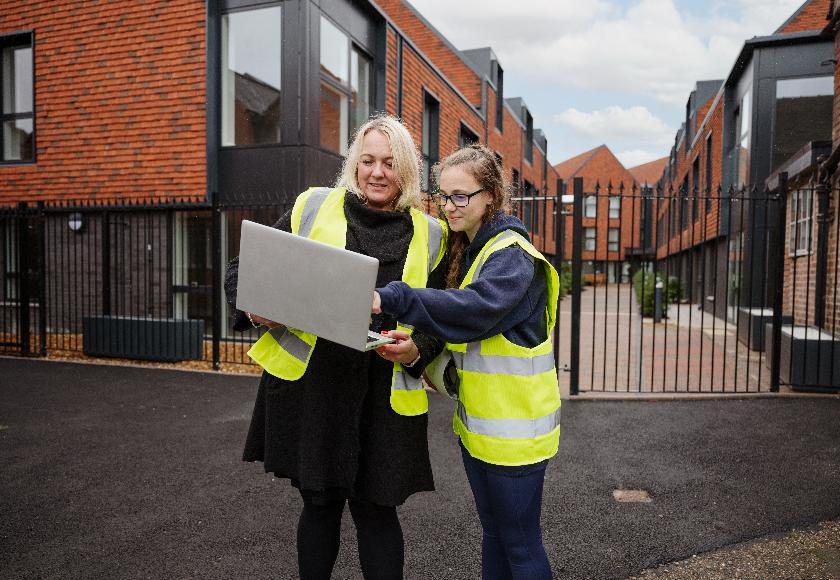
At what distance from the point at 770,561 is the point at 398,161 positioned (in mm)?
2668

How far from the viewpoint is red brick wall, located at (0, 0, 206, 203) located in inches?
362

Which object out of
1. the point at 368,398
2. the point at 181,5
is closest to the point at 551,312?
the point at 368,398

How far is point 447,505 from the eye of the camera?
11.3 feet

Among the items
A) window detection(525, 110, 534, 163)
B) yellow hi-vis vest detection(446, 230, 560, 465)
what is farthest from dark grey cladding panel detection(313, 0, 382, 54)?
window detection(525, 110, 534, 163)

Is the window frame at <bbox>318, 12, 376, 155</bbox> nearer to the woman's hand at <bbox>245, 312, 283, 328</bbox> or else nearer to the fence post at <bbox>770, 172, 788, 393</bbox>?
the fence post at <bbox>770, 172, 788, 393</bbox>

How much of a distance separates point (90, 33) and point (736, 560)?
37.6ft

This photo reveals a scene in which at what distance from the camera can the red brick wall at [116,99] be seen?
920 centimetres

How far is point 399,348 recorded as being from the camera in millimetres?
1665

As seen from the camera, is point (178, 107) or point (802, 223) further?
point (802, 223)

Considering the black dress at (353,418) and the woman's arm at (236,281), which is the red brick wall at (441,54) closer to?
the woman's arm at (236,281)

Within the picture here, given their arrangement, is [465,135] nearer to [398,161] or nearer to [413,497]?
[413,497]

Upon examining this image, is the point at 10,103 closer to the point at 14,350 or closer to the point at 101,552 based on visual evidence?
the point at 14,350

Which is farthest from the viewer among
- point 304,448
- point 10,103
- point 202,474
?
point 10,103

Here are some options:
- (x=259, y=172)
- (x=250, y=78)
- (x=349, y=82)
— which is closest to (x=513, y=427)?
(x=259, y=172)
